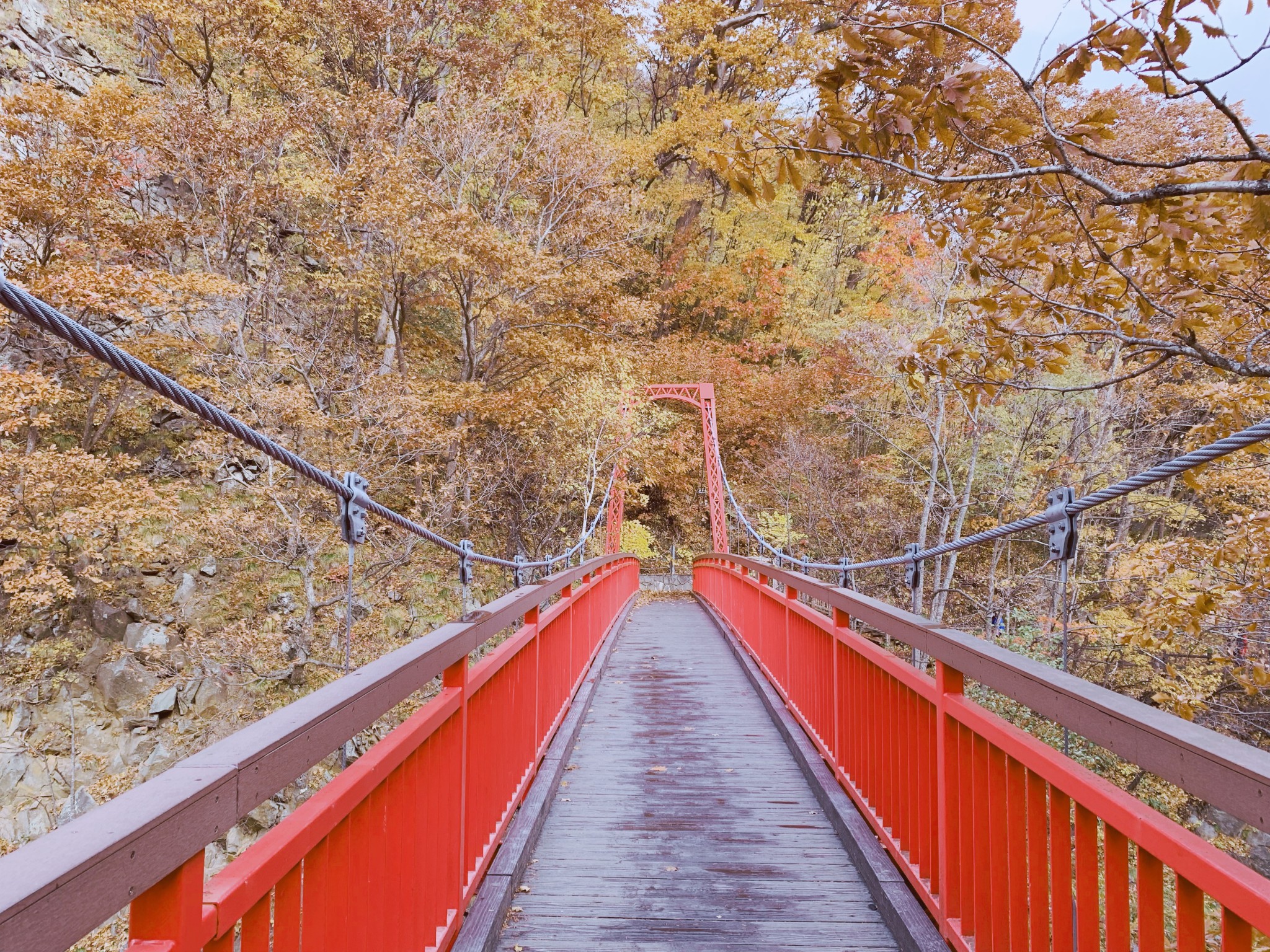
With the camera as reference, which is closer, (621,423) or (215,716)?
(215,716)

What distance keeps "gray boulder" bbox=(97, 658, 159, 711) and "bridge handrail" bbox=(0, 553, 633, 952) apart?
10885mm

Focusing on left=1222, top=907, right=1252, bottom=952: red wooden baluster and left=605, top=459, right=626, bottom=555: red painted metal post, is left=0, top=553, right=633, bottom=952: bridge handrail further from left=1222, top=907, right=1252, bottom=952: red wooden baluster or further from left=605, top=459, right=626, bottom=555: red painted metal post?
left=605, top=459, right=626, bottom=555: red painted metal post

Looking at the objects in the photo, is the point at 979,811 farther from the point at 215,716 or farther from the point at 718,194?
the point at 718,194

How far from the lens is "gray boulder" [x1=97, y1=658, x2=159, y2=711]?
998 centimetres

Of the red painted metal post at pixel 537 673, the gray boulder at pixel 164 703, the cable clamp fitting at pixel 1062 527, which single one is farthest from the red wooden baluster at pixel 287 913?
the gray boulder at pixel 164 703

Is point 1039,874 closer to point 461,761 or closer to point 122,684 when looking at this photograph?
point 461,761

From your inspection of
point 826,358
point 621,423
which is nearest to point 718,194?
point 826,358

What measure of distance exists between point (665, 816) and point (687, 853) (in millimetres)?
428

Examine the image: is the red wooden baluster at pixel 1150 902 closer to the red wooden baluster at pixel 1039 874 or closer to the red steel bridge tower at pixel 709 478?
the red wooden baluster at pixel 1039 874

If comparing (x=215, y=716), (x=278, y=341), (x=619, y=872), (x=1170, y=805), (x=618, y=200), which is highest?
(x=618, y=200)

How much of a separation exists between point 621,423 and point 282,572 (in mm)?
6515

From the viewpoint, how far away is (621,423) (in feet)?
46.5

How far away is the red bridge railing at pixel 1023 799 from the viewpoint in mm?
1064

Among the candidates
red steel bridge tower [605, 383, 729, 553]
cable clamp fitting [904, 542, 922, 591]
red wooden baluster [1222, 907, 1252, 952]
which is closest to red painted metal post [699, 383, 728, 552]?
red steel bridge tower [605, 383, 729, 553]
